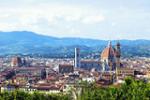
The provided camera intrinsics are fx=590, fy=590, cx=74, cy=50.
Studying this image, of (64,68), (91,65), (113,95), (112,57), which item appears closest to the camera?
(113,95)

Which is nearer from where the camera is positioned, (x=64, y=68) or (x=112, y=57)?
(x=112, y=57)

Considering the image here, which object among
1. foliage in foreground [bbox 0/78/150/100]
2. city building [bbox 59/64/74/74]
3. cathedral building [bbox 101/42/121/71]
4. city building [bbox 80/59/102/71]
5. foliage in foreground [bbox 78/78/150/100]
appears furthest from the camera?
city building [bbox 80/59/102/71]

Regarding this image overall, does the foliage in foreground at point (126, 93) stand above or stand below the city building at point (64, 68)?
above

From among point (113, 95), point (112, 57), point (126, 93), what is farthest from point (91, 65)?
point (113, 95)

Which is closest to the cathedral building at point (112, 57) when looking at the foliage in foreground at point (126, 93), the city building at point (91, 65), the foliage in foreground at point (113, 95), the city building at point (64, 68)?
the city building at point (64, 68)

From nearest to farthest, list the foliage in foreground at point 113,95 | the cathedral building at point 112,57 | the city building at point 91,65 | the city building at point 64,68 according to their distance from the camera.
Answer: the foliage in foreground at point 113,95
the cathedral building at point 112,57
the city building at point 64,68
the city building at point 91,65

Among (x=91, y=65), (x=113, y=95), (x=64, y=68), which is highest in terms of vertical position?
(x=113, y=95)

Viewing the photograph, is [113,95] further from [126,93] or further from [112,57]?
[112,57]

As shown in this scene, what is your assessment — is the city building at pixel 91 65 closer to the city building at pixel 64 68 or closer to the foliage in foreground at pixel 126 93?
the city building at pixel 64 68

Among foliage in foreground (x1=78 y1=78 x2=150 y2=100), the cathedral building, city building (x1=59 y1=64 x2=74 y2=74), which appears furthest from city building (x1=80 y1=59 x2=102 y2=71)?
foliage in foreground (x1=78 y1=78 x2=150 y2=100)

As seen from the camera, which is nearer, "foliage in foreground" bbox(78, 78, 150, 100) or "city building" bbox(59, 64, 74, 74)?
"foliage in foreground" bbox(78, 78, 150, 100)

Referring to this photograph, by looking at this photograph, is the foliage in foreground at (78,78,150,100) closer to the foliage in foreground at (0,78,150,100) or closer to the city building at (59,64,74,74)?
the foliage in foreground at (0,78,150,100)
